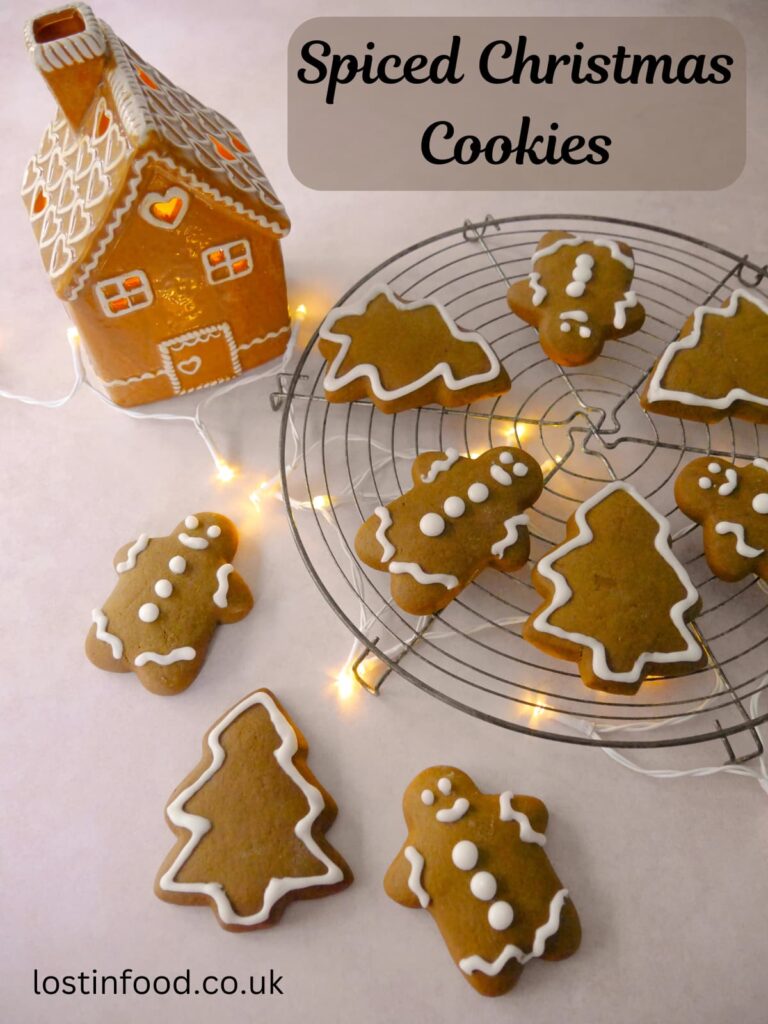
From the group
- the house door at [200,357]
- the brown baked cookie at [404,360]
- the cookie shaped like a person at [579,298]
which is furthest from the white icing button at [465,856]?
the house door at [200,357]

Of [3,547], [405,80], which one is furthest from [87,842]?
[405,80]

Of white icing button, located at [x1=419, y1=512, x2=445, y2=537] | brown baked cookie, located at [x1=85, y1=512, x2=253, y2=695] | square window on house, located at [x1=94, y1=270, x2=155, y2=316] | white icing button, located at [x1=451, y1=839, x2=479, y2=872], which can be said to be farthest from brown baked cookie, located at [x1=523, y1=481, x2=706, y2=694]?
square window on house, located at [x1=94, y1=270, x2=155, y2=316]

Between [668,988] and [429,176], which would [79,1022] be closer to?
[668,988]

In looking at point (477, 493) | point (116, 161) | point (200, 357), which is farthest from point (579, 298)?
point (116, 161)

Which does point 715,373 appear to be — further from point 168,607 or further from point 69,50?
point 69,50


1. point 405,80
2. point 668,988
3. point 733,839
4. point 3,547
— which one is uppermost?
point 405,80
